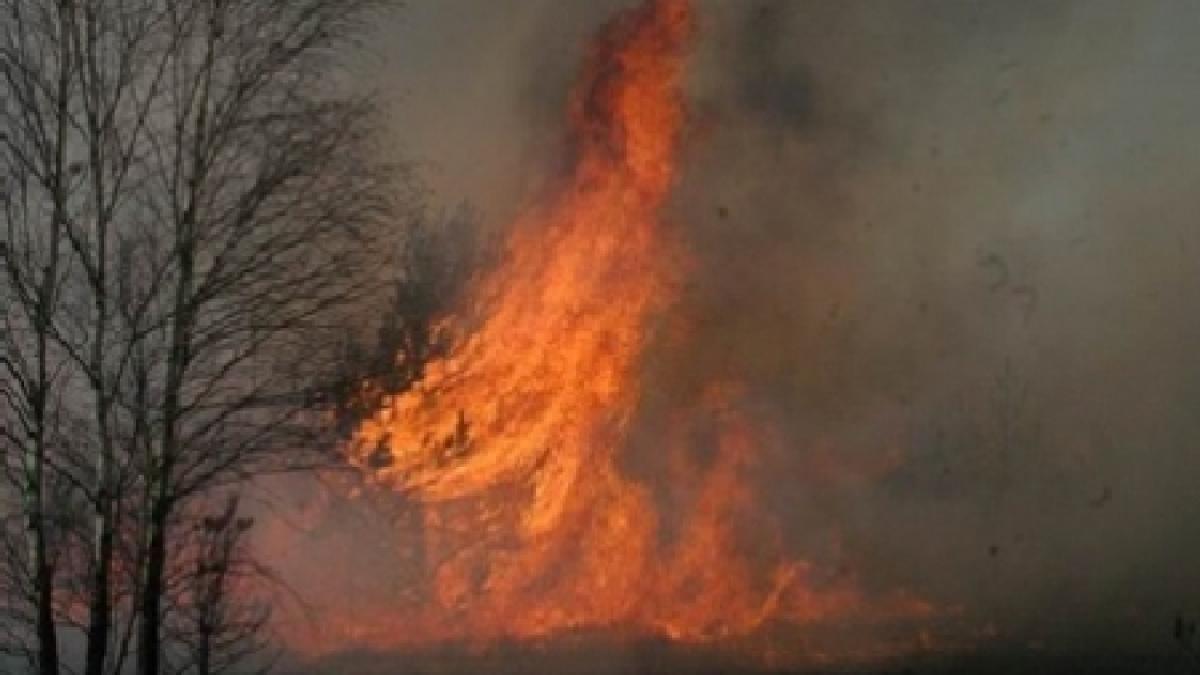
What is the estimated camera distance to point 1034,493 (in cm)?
829

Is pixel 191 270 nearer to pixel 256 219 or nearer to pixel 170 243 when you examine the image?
pixel 170 243

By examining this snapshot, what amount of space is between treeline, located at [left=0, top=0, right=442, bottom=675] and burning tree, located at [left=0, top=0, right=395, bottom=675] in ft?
0.04

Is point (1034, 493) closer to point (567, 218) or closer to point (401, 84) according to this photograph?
point (567, 218)

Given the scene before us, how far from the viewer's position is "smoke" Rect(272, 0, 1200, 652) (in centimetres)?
825

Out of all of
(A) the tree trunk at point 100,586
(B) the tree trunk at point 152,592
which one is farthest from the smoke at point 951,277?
(A) the tree trunk at point 100,586

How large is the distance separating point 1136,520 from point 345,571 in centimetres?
439

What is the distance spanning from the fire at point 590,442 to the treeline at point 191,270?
1.65 feet

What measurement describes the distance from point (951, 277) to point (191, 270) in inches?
169

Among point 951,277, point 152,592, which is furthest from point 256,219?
point 951,277

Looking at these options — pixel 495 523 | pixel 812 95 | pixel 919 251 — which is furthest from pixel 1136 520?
pixel 495 523

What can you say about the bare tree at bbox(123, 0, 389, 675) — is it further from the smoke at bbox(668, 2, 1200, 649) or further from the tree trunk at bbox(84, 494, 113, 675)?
the smoke at bbox(668, 2, 1200, 649)

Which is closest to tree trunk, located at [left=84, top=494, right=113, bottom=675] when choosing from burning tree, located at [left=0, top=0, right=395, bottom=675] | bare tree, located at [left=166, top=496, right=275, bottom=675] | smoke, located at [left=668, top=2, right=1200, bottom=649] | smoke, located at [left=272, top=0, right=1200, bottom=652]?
burning tree, located at [left=0, top=0, right=395, bottom=675]

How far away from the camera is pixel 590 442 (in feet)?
27.9

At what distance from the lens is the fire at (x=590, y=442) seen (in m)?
8.39
